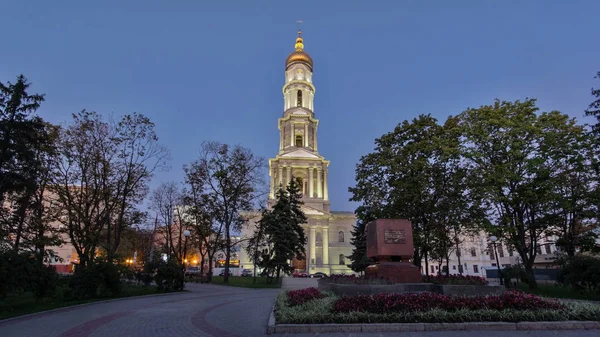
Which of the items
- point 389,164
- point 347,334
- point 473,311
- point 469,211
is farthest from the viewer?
point 389,164

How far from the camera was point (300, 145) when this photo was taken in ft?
208

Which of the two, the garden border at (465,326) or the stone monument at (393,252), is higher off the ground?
the stone monument at (393,252)

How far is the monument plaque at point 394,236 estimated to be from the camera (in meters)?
13.9

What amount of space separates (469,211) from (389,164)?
565 cm

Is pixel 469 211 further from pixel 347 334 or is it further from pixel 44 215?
Answer: pixel 44 215

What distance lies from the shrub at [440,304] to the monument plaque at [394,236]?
16.5ft

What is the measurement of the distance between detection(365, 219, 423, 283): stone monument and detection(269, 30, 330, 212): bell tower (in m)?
42.3

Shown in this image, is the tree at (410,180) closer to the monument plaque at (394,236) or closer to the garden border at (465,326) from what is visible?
the monument plaque at (394,236)

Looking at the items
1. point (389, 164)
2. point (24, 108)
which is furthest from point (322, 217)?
point (24, 108)

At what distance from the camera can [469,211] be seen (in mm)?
21797

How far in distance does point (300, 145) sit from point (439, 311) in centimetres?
5588

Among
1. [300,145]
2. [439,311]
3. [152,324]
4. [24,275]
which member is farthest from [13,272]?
[300,145]

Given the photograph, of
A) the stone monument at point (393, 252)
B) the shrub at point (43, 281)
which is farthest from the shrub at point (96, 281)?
the stone monument at point (393, 252)

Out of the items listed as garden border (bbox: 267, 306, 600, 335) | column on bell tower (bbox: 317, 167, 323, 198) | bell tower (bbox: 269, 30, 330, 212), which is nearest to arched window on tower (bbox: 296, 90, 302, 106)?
bell tower (bbox: 269, 30, 330, 212)
